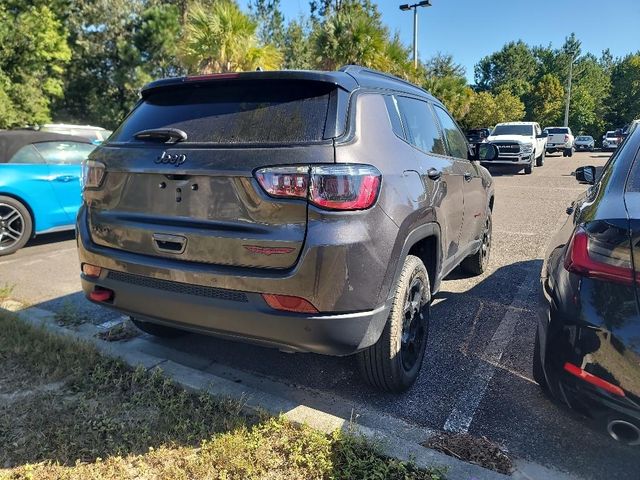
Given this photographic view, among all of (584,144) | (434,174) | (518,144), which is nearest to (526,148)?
(518,144)

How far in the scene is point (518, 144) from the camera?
59.6ft

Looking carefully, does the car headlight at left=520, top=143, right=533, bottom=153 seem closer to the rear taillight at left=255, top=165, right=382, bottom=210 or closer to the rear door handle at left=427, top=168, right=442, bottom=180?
the rear door handle at left=427, top=168, right=442, bottom=180

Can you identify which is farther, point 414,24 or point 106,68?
point 106,68

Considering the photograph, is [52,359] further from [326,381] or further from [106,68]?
[106,68]

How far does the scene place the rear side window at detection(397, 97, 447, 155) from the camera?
10.5 ft

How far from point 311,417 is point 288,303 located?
780 millimetres

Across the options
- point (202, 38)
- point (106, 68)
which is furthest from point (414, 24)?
point (106, 68)

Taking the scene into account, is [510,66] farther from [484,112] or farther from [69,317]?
[69,317]

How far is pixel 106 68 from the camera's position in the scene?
22.7m

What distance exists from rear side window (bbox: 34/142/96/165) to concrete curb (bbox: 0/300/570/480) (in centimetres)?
364

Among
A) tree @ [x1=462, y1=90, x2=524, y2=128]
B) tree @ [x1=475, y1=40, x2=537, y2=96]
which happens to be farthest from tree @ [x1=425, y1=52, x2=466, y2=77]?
tree @ [x1=475, y1=40, x2=537, y2=96]

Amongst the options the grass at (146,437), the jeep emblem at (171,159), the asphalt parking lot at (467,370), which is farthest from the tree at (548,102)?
the grass at (146,437)

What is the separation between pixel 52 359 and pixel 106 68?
22799 millimetres

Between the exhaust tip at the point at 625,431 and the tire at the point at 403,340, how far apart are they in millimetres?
1088
